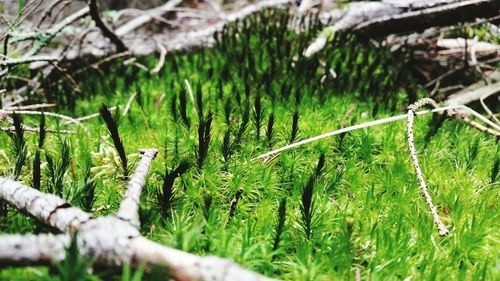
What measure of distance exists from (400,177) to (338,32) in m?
2.48

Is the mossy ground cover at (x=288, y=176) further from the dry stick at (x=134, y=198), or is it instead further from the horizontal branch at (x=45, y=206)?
the horizontal branch at (x=45, y=206)

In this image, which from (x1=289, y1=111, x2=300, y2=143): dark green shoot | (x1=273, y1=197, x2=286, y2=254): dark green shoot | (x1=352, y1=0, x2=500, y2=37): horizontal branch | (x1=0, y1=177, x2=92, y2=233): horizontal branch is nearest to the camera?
(x1=0, y1=177, x2=92, y2=233): horizontal branch

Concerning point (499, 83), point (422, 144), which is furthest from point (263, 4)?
point (422, 144)

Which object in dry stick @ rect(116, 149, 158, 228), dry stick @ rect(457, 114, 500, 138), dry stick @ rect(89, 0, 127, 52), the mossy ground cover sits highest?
dry stick @ rect(89, 0, 127, 52)

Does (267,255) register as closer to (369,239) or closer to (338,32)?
(369,239)

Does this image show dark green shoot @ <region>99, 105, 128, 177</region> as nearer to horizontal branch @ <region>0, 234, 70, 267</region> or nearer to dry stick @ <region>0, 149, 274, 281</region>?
dry stick @ <region>0, 149, 274, 281</region>

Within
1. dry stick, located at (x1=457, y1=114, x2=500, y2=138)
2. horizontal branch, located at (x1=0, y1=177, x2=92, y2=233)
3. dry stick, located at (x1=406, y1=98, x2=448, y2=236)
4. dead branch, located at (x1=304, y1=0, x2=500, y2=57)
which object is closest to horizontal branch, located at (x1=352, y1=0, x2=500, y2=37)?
dead branch, located at (x1=304, y1=0, x2=500, y2=57)

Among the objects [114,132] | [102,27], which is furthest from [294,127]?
[102,27]

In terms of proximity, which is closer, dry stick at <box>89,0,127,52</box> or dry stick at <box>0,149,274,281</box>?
dry stick at <box>0,149,274,281</box>

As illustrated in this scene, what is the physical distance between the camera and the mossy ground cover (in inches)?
65.4

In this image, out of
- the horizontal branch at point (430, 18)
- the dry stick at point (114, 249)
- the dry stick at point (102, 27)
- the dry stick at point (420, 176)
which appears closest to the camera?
the dry stick at point (114, 249)

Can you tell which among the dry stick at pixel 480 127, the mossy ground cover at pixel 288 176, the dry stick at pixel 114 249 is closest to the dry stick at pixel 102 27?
the mossy ground cover at pixel 288 176

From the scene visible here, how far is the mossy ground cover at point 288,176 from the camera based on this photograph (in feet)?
5.45

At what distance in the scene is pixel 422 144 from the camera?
8.72 ft
